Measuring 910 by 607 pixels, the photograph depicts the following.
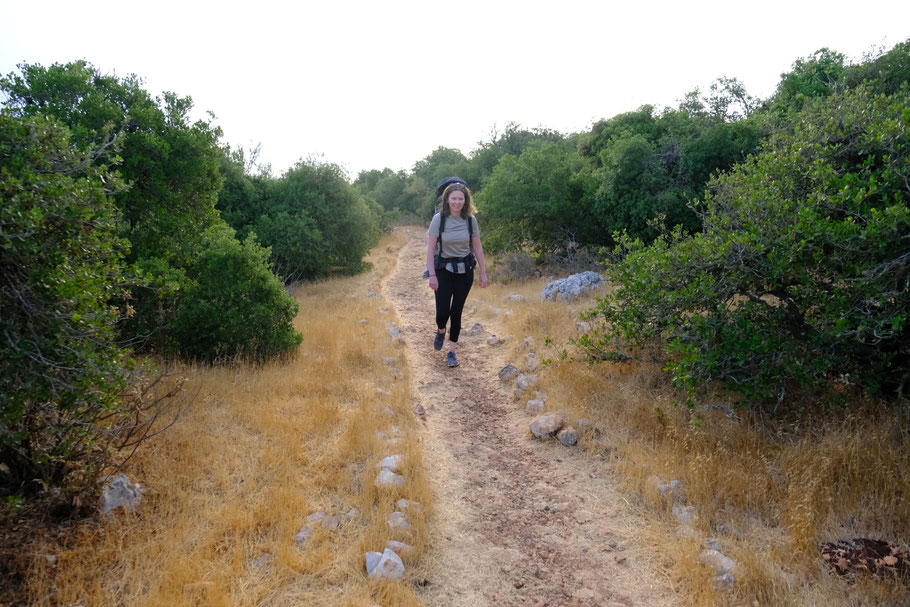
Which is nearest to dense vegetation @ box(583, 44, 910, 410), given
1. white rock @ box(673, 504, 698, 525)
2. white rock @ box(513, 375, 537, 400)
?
white rock @ box(673, 504, 698, 525)

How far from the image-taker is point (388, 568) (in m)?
2.97

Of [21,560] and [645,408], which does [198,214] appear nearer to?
[21,560]

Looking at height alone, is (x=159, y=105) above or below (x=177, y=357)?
above

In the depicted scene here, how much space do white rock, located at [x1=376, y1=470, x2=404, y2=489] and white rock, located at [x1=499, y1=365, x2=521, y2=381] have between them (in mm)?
2795

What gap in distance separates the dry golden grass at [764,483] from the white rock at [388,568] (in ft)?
5.67

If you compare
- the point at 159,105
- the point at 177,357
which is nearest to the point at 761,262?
the point at 177,357

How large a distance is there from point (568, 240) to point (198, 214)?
1065 centimetres

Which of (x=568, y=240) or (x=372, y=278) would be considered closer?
(x=568, y=240)

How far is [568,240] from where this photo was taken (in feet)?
48.8

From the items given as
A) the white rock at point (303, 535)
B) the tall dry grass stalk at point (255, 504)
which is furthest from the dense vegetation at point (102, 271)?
the white rock at point (303, 535)

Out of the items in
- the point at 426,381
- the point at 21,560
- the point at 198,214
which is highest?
the point at 198,214

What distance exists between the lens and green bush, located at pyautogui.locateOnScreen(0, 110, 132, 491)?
2637 millimetres

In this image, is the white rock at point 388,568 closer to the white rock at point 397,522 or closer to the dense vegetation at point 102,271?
the white rock at point 397,522

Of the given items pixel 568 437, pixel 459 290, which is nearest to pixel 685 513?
pixel 568 437
